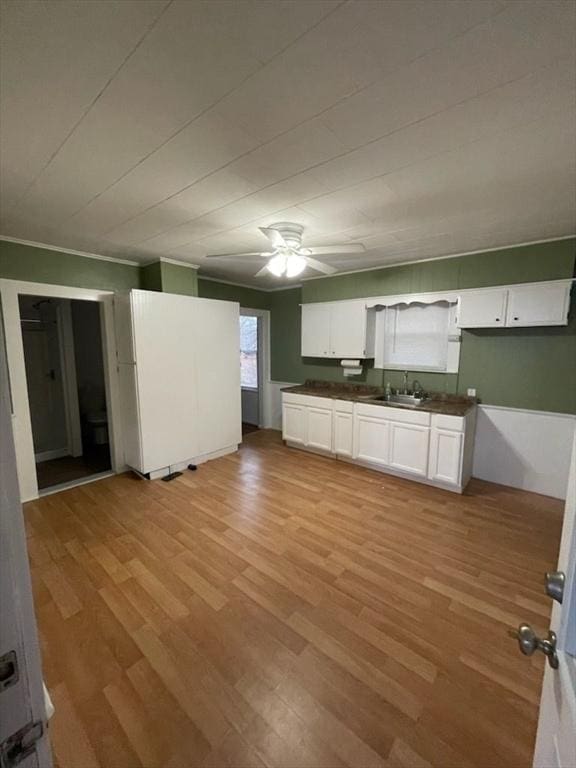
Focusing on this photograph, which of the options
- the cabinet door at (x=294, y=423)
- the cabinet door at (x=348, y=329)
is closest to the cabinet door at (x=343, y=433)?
the cabinet door at (x=294, y=423)

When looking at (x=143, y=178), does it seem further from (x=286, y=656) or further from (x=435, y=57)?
(x=286, y=656)

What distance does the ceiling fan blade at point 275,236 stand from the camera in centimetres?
239

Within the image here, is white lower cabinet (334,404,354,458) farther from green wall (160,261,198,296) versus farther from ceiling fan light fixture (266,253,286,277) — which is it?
green wall (160,261,198,296)

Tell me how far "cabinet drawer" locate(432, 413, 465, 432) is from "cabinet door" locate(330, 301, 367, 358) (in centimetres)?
128

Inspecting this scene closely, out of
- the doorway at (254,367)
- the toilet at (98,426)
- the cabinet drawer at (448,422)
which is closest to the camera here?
the cabinet drawer at (448,422)

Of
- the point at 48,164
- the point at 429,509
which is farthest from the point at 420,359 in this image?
the point at 48,164

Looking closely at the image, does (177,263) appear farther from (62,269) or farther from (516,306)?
(516,306)

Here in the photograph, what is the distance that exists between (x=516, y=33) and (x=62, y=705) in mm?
3064

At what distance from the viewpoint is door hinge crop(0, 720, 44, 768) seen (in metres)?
0.57

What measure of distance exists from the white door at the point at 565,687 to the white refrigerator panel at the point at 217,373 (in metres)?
3.67

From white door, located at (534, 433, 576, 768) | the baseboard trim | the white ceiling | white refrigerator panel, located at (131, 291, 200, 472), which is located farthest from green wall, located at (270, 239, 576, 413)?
the baseboard trim

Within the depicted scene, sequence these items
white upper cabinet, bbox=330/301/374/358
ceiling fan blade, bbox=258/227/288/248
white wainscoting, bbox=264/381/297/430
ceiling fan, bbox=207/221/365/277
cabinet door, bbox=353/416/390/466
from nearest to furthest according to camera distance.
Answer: ceiling fan blade, bbox=258/227/288/248 → ceiling fan, bbox=207/221/365/277 → cabinet door, bbox=353/416/390/466 → white upper cabinet, bbox=330/301/374/358 → white wainscoting, bbox=264/381/297/430

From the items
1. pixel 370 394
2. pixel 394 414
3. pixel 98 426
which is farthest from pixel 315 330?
pixel 98 426

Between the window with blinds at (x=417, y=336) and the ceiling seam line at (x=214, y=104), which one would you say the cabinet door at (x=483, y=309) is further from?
the ceiling seam line at (x=214, y=104)
